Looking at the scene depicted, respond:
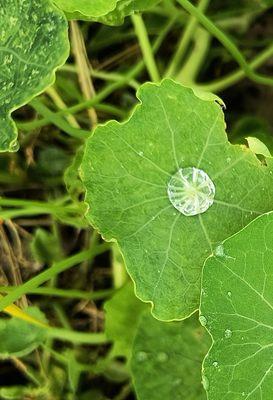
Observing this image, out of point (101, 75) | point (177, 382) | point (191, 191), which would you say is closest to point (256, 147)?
point (191, 191)

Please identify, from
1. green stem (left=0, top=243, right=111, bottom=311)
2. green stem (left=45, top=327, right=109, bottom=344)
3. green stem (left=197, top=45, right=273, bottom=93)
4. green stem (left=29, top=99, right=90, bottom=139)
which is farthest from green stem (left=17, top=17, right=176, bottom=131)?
green stem (left=45, top=327, right=109, bottom=344)

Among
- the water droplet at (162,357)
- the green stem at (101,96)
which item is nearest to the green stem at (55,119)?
the green stem at (101,96)

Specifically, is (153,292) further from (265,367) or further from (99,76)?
(99,76)

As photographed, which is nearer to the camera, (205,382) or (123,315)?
(205,382)

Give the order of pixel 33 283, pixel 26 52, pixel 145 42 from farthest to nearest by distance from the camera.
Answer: pixel 145 42
pixel 33 283
pixel 26 52

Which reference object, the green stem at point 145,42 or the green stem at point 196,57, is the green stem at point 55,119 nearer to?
the green stem at point 145,42

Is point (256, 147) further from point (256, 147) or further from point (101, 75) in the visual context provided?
point (101, 75)
